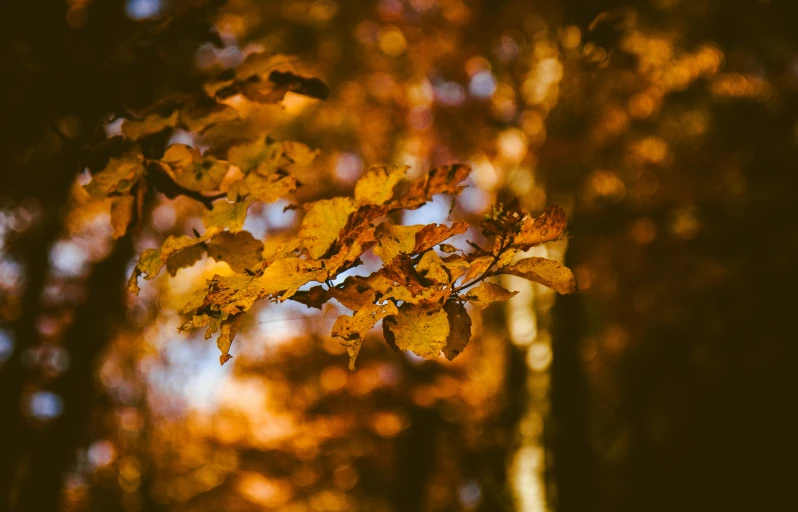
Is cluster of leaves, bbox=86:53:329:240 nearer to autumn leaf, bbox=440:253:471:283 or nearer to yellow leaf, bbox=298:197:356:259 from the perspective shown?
yellow leaf, bbox=298:197:356:259

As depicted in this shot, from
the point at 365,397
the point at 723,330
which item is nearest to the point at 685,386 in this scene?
the point at 723,330

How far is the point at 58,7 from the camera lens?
1.80 metres

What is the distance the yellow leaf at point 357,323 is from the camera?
3.52 ft

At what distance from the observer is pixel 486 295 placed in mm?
1082

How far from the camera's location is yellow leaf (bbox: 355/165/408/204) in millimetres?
1132

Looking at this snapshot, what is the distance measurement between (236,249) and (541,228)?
716 mm

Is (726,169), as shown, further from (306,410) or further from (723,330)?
(306,410)

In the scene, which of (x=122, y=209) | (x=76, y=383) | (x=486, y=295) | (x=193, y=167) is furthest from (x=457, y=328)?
(x=76, y=383)

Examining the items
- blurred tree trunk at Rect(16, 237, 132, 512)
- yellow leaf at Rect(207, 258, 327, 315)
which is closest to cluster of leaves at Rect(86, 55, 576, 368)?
yellow leaf at Rect(207, 258, 327, 315)

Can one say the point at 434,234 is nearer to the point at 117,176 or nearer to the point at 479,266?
the point at 479,266

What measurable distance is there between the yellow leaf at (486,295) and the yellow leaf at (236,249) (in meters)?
0.53

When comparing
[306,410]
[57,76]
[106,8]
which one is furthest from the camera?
[306,410]

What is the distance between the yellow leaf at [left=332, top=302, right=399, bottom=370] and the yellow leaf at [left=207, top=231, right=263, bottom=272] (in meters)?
0.31

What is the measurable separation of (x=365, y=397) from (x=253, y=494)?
22.2 ft
